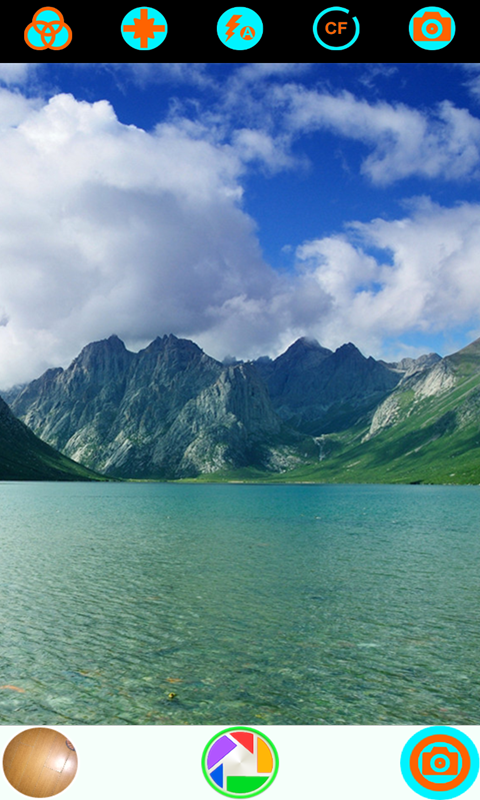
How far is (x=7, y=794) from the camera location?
17.4ft

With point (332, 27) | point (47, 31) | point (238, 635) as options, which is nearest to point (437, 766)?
point (332, 27)

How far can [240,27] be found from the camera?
201 inches

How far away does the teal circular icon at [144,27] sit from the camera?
506cm

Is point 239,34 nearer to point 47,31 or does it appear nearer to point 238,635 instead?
point 47,31

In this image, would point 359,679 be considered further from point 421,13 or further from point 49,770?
point 421,13

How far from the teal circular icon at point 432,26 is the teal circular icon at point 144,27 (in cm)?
241

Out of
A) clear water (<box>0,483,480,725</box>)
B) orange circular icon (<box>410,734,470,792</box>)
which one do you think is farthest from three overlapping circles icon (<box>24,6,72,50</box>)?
clear water (<box>0,483,480,725</box>)

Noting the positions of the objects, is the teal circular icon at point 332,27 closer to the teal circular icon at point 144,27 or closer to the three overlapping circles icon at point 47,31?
the teal circular icon at point 144,27

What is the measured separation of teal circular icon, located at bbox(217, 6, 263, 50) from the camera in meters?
5.04

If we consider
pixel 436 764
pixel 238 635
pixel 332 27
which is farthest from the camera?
pixel 238 635

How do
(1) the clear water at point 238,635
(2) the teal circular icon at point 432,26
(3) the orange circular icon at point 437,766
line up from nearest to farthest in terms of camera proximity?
(2) the teal circular icon at point 432,26 < (3) the orange circular icon at point 437,766 < (1) the clear water at point 238,635

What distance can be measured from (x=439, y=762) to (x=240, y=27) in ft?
24.9

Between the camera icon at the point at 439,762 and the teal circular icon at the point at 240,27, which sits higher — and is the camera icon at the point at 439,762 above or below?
below

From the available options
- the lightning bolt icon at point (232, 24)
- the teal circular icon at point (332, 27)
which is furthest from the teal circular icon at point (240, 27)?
the teal circular icon at point (332, 27)
